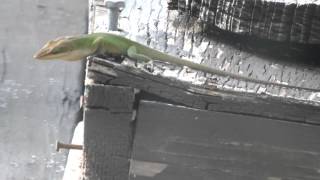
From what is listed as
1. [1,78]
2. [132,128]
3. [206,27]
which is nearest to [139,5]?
[206,27]

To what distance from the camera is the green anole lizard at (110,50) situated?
1062 mm

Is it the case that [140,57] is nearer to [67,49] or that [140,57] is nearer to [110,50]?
A: [110,50]

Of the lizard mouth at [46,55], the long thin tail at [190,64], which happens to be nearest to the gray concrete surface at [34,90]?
the lizard mouth at [46,55]

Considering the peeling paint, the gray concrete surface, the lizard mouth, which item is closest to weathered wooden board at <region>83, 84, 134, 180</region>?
the peeling paint

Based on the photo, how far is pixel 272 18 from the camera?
1.02 meters

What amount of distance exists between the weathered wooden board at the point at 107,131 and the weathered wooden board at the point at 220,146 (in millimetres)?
22

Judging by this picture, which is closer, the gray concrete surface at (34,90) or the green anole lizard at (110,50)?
the green anole lizard at (110,50)

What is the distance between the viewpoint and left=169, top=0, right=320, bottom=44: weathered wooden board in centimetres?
101

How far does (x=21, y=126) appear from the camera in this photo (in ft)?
8.08

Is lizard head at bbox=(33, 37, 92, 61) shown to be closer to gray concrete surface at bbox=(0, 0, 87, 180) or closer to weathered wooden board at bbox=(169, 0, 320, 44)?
weathered wooden board at bbox=(169, 0, 320, 44)

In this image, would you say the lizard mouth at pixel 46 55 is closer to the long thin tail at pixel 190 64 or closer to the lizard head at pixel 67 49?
the lizard head at pixel 67 49

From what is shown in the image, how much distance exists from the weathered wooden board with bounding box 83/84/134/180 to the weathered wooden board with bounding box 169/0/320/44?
7.5 inches

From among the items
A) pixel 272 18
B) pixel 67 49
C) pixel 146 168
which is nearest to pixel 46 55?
pixel 67 49

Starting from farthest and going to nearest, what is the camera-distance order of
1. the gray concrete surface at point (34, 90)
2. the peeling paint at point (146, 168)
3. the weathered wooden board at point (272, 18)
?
the gray concrete surface at point (34, 90), the peeling paint at point (146, 168), the weathered wooden board at point (272, 18)
